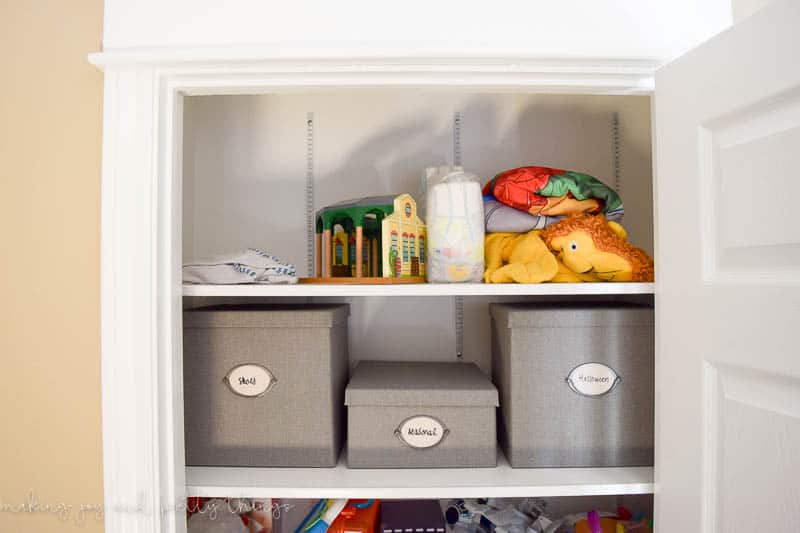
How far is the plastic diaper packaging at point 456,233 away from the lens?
1089 mm

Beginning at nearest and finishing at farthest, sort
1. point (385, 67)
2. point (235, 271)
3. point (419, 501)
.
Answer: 1. point (385, 67)
2. point (235, 271)
3. point (419, 501)

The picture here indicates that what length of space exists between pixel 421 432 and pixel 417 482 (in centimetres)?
10

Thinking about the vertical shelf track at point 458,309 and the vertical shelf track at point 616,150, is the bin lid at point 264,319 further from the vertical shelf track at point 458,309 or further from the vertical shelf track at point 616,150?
the vertical shelf track at point 616,150

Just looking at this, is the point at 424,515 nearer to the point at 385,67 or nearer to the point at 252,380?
the point at 252,380

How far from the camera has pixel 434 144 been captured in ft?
4.93

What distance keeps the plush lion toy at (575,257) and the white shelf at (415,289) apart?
0.05 meters

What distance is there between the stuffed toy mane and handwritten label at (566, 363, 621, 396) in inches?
7.7

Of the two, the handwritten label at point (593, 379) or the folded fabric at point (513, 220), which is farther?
the folded fabric at point (513, 220)
